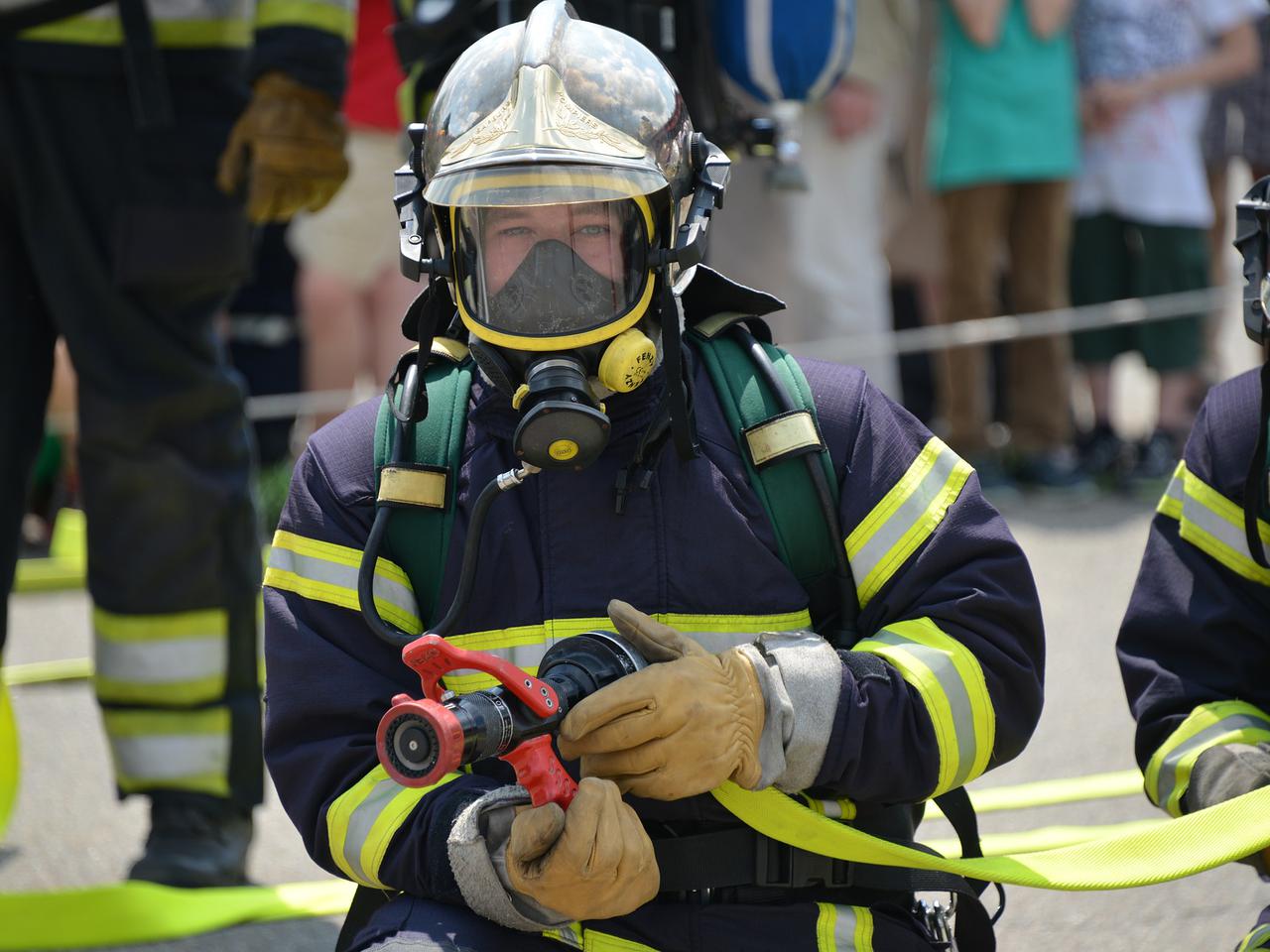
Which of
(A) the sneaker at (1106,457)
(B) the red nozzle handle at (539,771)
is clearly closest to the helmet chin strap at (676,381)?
(B) the red nozzle handle at (539,771)

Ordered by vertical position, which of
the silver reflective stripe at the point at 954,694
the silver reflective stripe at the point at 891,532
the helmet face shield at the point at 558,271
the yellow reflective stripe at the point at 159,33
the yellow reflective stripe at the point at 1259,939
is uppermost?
the yellow reflective stripe at the point at 159,33

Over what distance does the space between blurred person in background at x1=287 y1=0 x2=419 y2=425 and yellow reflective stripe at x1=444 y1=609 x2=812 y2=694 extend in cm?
391

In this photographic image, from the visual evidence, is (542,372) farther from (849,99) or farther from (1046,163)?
(1046,163)

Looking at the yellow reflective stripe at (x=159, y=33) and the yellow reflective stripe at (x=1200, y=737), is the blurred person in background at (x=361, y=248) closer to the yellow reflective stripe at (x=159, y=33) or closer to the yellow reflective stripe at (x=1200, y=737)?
the yellow reflective stripe at (x=159, y=33)

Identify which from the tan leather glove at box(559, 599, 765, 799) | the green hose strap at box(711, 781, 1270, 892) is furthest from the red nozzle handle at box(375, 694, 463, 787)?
the green hose strap at box(711, 781, 1270, 892)

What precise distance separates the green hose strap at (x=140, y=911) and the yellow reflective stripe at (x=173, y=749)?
0.20m

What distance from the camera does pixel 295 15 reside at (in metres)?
3.67

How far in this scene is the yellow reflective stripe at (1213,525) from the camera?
2.69m

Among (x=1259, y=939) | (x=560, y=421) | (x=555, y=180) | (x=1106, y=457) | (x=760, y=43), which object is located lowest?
(x=1106, y=457)

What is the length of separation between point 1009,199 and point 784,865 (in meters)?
4.93

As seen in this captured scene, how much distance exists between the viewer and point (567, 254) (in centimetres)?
242

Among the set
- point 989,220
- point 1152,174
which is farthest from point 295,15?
point 1152,174

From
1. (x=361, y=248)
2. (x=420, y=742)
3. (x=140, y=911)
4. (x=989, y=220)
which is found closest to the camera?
(x=420, y=742)

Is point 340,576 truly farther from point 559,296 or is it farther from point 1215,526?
point 1215,526
